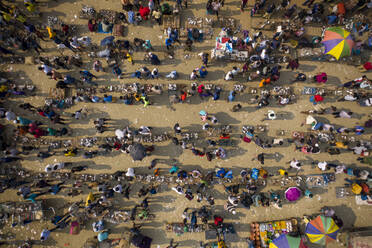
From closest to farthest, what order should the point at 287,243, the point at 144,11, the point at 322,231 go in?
the point at 287,243 → the point at 322,231 → the point at 144,11

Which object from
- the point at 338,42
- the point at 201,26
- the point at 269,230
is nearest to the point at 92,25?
the point at 201,26

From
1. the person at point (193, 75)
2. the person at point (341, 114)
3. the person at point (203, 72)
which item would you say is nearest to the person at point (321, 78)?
the person at point (341, 114)

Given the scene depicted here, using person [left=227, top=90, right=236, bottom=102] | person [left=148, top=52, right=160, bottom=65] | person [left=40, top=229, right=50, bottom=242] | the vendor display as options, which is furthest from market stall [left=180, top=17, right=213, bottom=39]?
person [left=40, top=229, right=50, bottom=242]

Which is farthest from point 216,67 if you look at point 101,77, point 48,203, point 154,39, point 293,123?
point 48,203

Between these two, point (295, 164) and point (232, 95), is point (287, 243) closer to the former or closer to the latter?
point (295, 164)

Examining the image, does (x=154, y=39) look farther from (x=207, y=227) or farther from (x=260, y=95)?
(x=207, y=227)

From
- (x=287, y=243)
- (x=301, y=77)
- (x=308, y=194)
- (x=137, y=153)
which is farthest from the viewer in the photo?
(x=301, y=77)

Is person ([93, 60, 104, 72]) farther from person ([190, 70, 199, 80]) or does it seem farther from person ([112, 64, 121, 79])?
person ([190, 70, 199, 80])
